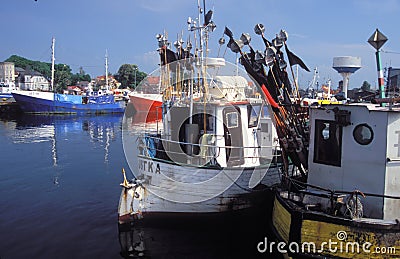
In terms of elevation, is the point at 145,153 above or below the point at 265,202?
above

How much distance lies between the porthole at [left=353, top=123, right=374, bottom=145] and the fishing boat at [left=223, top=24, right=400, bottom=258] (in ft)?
0.07

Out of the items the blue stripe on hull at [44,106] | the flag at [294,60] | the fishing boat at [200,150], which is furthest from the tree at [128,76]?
the flag at [294,60]

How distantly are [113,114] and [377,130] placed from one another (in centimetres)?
5711

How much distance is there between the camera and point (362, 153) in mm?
7895

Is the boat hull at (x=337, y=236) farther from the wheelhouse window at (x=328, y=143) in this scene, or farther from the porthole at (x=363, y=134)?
the porthole at (x=363, y=134)

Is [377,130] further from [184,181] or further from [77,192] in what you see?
[77,192]

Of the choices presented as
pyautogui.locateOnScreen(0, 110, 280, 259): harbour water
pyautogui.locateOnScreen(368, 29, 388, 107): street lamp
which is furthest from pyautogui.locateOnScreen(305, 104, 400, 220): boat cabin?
pyautogui.locateOnScreen(0, 110, 280, 259): harbour water

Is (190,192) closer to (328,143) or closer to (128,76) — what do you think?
(328,143)

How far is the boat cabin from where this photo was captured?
7570 millimetres

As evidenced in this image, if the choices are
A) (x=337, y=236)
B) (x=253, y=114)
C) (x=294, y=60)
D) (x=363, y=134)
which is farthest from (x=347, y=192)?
(x=253, y=114)

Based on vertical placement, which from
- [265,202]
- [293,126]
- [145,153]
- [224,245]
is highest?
[293,126]

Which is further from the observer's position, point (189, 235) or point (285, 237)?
point (189, 235)

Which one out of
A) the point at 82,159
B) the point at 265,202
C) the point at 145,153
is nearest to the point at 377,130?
the point at 265,202

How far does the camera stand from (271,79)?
35.1 ft
